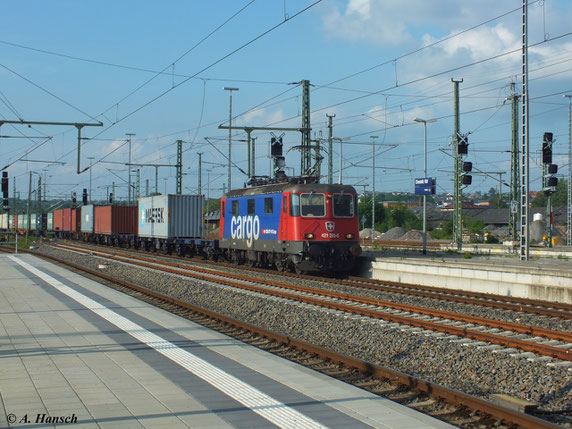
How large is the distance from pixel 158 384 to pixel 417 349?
4.87m

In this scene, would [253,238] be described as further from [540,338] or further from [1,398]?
[1,398]

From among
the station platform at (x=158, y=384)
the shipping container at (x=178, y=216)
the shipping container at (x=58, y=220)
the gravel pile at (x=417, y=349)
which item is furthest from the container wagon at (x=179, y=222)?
the shipping container at (x=58, y=220)

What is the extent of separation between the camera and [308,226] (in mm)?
23609

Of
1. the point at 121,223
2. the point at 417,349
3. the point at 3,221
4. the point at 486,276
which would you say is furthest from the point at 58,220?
the point at 417,349

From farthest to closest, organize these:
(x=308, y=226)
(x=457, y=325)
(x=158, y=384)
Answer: (x=308, y=226) < (x=457, y=325) < (x=158, y=384)

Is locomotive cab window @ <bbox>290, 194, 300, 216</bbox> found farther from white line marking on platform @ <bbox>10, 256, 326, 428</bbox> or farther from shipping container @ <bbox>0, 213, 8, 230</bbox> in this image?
shipping container @ <bbox>0, 213, 8, 230</bbox>

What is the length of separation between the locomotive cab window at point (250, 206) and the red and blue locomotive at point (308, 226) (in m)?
0.42

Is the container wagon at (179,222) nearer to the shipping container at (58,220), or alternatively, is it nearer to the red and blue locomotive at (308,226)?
the red and blue locomotive at (308,226)

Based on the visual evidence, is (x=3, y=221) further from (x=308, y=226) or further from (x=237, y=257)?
(x=308, y=226)

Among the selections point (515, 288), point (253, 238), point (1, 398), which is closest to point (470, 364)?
point (1, 398)

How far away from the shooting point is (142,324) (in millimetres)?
12391

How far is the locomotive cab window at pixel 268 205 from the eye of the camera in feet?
82.7

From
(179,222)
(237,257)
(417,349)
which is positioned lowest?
(417,349)

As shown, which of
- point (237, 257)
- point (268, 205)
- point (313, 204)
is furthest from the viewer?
point (237, 257)
